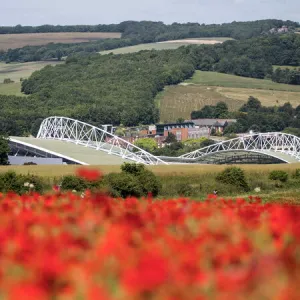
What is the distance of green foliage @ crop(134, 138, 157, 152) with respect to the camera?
18027 cm

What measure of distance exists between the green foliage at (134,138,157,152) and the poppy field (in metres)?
167

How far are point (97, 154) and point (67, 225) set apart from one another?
293 feet

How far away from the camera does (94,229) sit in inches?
417

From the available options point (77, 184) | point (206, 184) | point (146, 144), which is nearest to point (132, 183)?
point (77, 184)

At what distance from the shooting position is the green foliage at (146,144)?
180275 mm

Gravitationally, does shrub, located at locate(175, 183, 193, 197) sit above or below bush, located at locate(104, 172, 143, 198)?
below

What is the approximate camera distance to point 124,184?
44.7 meters

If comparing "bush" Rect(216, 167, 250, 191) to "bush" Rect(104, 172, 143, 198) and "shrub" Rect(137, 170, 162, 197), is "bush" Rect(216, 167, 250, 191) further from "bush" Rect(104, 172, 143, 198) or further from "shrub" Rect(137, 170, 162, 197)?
"bush" Rect(104, 172, 143, 198)

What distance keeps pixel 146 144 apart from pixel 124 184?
13706 cm

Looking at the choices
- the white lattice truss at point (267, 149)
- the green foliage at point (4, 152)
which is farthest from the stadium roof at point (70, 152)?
the white lattice truss at point (267, 149)

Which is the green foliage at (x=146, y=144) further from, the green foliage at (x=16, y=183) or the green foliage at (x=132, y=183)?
the green foliage at (x=16, y=183)

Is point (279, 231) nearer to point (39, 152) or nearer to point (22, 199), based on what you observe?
point (22, 199)

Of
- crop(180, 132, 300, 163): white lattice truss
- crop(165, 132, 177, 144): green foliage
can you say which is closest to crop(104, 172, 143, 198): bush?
crop(180, 132, 300, 163): white lattice truss

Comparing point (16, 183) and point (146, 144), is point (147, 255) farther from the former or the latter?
point (146, 144)
